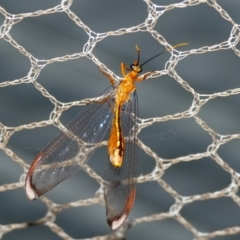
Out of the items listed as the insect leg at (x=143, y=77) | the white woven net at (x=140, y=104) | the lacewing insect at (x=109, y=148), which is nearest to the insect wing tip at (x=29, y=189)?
the lacewing insect at (x=109, y=148)

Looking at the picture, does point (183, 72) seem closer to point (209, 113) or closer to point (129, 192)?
point (209, 113)

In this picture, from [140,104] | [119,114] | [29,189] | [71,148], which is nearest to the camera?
[29,189]

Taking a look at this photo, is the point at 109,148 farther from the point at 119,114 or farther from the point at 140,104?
the point at 140,104

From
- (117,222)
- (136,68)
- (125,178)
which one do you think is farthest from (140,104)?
(117,222)

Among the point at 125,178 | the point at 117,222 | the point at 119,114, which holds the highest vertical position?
the point at 119,114

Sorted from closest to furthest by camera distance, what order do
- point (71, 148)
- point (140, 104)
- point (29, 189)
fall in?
point (29, 189) → point (71, 148) → point (140, 104)

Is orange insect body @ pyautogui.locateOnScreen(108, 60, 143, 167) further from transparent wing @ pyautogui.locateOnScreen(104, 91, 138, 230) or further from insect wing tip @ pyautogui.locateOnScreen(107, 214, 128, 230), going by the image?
insect wing tip @ pyautogui.locateOnScreen(107, 214, 128, 230)

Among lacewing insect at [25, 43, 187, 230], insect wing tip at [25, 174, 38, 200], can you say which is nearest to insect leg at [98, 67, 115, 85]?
lacewing insect at [25, 43, 187, 230]
